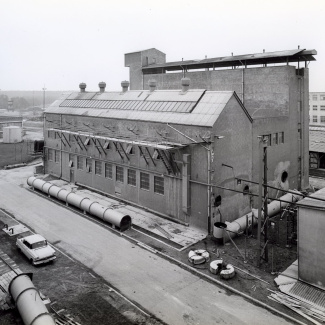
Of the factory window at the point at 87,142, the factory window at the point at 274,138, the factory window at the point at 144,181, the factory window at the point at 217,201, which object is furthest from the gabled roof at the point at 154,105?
the factory window at the point at 217,201

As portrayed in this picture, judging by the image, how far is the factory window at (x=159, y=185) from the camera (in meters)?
30.6

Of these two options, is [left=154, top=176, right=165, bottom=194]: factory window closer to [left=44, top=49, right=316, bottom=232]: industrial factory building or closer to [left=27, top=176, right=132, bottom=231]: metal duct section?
[left=44, top=49, right=316, bottom=232]: industrial factory building

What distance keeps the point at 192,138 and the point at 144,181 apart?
6976mm

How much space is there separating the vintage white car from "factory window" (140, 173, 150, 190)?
11.0m

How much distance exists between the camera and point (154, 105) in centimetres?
3350

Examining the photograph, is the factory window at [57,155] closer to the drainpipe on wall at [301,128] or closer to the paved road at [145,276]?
the paved road at [145,276]

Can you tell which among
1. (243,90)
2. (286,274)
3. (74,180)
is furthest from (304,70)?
(74,180)

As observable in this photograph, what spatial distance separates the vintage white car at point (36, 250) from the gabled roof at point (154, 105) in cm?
1395

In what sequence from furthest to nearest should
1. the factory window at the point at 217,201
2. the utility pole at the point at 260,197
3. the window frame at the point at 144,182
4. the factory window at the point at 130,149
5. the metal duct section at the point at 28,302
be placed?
the factory window at the point at 130,149 < the window frame at the point at 144,182 < the factory window at the point at 217,201 < the utility pole at the point at 260,197 < the metal duct section at the point at 28,302

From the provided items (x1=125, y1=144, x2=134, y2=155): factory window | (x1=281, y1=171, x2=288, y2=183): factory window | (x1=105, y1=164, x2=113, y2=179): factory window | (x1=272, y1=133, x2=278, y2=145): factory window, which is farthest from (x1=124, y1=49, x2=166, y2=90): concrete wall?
(x1=281, y1=171, x2=288, y2=183): factory window

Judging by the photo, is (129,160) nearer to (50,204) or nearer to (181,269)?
(50,204)

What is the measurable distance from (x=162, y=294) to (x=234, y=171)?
1310cm

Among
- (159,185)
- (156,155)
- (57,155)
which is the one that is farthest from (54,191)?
(156,155)

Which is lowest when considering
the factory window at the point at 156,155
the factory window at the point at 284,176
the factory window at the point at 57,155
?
the factory window at the point at 284,176
